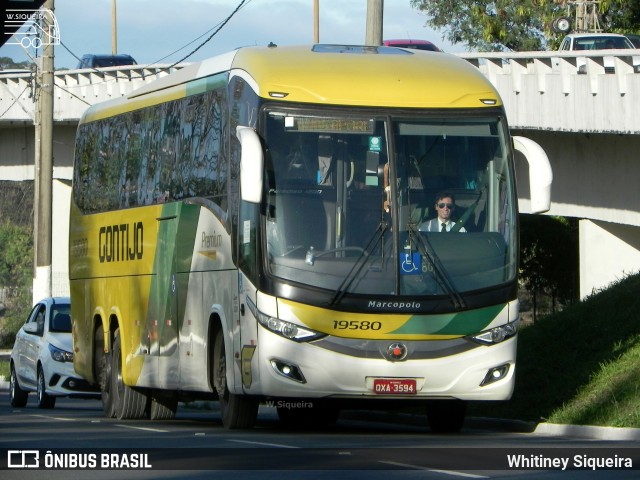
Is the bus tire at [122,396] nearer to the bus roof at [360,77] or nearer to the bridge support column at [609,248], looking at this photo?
the bus roof at [360,77]

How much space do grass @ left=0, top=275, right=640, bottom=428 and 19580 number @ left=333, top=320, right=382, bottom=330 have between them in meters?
2.99

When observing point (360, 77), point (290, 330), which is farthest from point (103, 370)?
point (360, 77)

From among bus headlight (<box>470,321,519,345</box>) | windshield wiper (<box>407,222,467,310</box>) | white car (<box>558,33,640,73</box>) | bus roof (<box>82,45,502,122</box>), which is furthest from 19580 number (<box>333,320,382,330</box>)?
white car (<box>558,33,640,73</box>)

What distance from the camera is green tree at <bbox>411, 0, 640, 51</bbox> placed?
4909cm

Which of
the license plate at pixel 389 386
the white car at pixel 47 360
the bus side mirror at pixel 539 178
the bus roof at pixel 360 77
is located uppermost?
the bus roof at pixel 360 77

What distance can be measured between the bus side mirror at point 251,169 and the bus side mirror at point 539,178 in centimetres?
261

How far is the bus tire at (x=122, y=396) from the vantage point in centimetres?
2048


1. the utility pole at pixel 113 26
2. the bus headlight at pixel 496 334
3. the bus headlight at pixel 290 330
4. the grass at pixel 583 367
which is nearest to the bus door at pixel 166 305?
the bus headlight at pixel 290 330

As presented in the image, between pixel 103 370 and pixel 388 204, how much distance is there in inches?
300

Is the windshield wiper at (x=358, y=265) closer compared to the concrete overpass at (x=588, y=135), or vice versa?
the windshield wiper at (x=358, y=265)

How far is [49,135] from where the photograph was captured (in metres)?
35.5

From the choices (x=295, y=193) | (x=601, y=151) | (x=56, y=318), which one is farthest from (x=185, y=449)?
(x=601, y=151)

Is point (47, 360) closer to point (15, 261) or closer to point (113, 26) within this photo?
point (113, 26)

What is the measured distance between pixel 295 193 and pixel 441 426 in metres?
3.22
